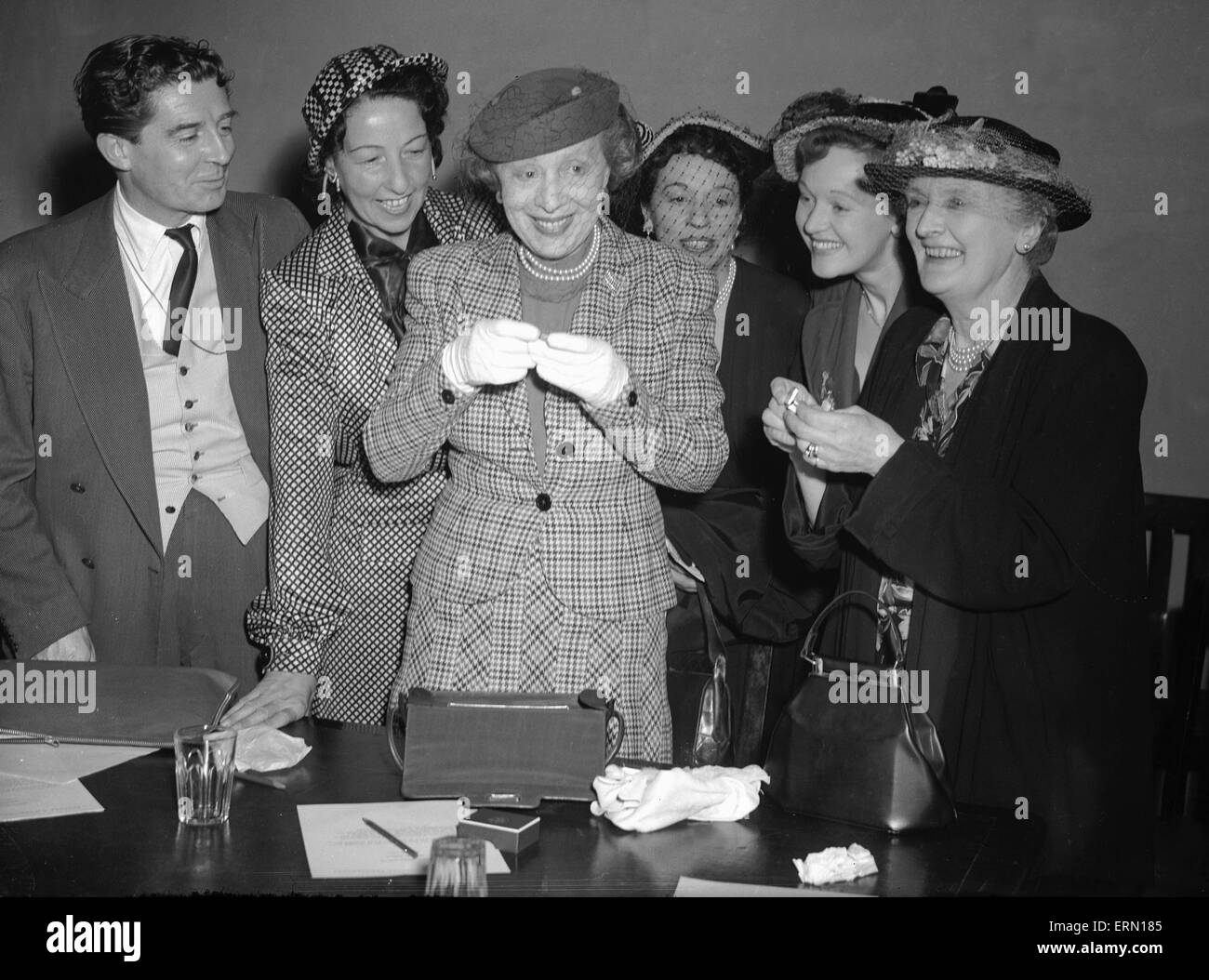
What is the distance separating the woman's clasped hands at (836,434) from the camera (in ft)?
7.41

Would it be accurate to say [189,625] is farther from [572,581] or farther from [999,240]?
[999,240]

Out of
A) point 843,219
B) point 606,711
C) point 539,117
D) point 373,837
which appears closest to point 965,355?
point 843,219

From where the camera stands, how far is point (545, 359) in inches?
85.7

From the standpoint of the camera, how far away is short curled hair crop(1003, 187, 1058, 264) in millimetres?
2426

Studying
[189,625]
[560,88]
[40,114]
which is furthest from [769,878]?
[40,114]

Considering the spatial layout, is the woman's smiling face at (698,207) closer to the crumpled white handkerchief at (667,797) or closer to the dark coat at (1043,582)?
the dark coat at (1043,582)

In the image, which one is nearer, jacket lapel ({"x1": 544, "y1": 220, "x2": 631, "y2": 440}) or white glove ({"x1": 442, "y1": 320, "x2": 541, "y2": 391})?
white glove ({"x1": 442, "y1": 320, "x2": 541, "y2": 391})

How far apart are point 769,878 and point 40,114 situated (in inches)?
163

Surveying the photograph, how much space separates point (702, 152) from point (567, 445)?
45.8 inches

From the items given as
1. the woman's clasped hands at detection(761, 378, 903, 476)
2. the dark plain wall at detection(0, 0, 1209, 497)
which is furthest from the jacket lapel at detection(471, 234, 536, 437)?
the dark plain wall at detection(0, 0, 1209, 497)

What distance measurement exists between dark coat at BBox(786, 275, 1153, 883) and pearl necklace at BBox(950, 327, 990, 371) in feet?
0.22

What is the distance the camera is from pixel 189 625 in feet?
9.94

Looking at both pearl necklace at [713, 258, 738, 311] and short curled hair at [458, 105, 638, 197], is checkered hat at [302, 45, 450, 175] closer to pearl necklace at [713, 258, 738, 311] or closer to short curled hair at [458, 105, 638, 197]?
short curled hair at [458, 105, 638, 197]

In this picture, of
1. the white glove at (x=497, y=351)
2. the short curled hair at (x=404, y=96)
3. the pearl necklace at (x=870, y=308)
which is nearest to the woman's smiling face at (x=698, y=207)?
the pearl necklace at (x=870, y=308)
